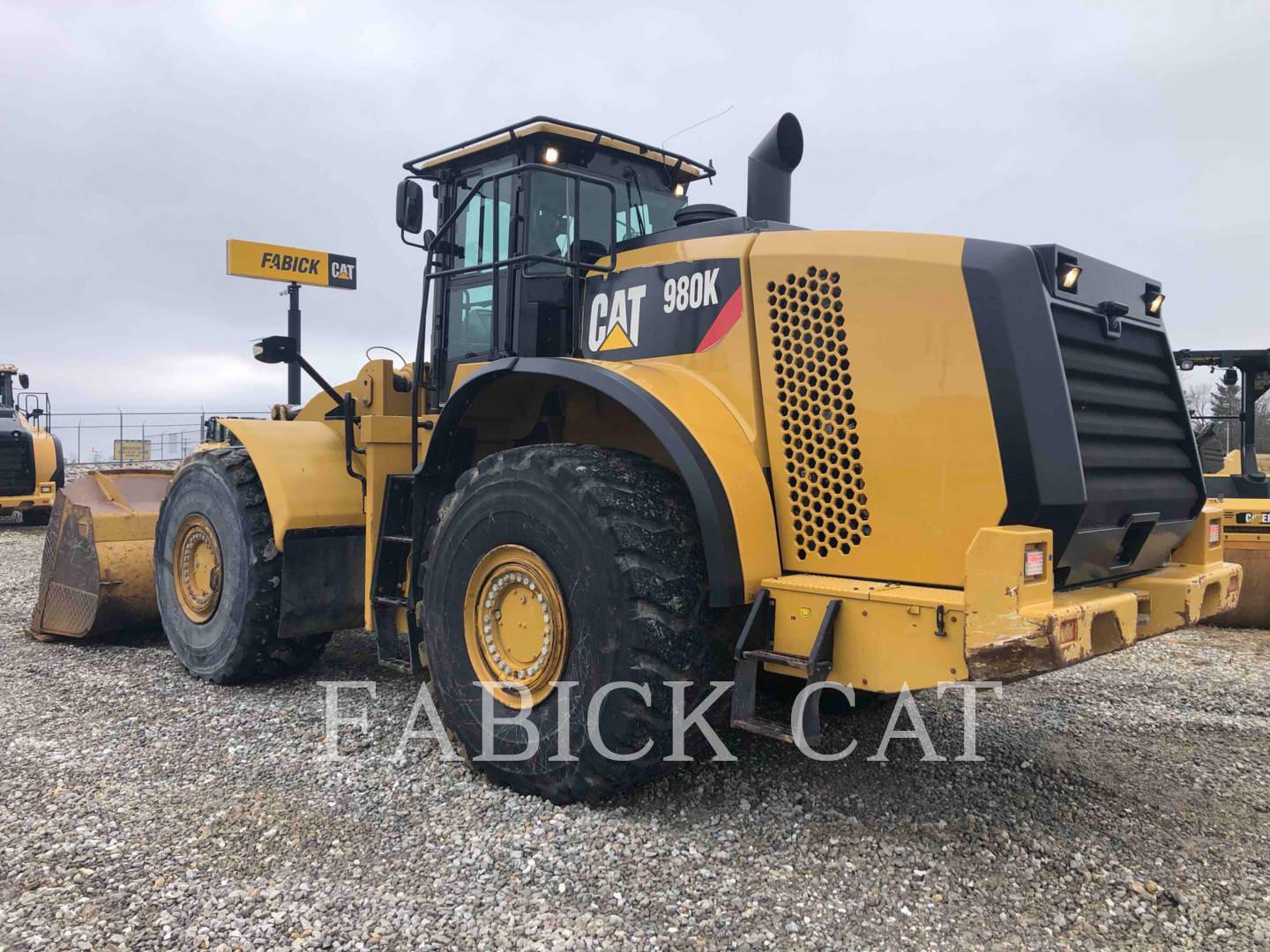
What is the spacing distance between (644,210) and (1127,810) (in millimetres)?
3611

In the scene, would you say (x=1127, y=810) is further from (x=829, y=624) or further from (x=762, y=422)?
(x=762, y=422)

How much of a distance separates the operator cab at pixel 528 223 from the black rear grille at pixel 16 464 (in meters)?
14.3

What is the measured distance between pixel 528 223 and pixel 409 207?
809 mm

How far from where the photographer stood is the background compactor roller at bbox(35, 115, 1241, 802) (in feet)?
10.5

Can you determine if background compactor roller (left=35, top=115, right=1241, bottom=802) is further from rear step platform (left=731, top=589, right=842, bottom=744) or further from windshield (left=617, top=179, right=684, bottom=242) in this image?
windshield (left=617, top=179, right=684, bottom=242)

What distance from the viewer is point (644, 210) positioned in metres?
5.24

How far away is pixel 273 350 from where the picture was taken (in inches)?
197

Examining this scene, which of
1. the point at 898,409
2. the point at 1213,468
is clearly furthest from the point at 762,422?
the point at 1213,468

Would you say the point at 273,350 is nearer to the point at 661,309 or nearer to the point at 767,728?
the point at 661,309

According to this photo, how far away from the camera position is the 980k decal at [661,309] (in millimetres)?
3865

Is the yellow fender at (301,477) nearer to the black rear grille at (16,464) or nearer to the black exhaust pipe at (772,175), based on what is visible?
the black exhaust pipe at (772,175)

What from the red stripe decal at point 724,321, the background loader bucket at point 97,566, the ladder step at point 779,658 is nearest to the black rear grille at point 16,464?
the background loader bucket at point 97,566

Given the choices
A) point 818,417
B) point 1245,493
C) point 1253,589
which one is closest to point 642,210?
A: point 818,417

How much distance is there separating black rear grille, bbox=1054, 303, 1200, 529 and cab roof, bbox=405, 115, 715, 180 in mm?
2614
